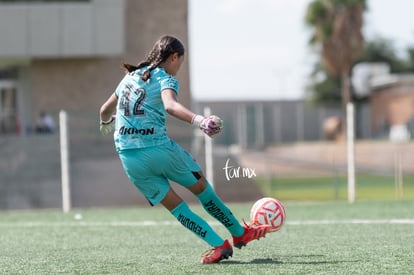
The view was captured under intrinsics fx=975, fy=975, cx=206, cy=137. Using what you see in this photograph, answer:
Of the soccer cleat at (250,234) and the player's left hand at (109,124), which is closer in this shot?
the soccer cleat at (250,234)

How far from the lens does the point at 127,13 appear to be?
33500mm

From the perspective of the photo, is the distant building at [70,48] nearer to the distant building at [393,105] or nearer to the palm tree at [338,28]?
the palm tree at [338,28]

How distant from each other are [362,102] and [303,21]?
585 inches

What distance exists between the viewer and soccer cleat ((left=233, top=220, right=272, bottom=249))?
26.6 feet

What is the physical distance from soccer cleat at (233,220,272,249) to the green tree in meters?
42.6

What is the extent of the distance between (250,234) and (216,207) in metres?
0.40

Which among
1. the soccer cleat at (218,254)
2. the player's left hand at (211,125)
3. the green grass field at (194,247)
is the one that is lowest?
the green grass field at (194,247)

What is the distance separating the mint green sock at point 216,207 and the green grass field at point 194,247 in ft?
0.99

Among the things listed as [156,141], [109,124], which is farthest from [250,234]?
[109,124]

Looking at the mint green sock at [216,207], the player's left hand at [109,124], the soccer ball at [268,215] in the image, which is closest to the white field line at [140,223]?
the soccer ball at [268,215]

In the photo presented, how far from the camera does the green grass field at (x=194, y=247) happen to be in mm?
7527

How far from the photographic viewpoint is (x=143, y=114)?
7.62 meters

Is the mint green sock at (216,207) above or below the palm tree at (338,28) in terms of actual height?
below

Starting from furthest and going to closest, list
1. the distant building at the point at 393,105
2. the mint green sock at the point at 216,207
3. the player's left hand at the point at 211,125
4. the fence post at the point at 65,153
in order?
the distant building at the point at 393,105
the fence post at the point at 65,153
the mint green sock at the point at 216,207
the player's left hand at the point at 211,125
